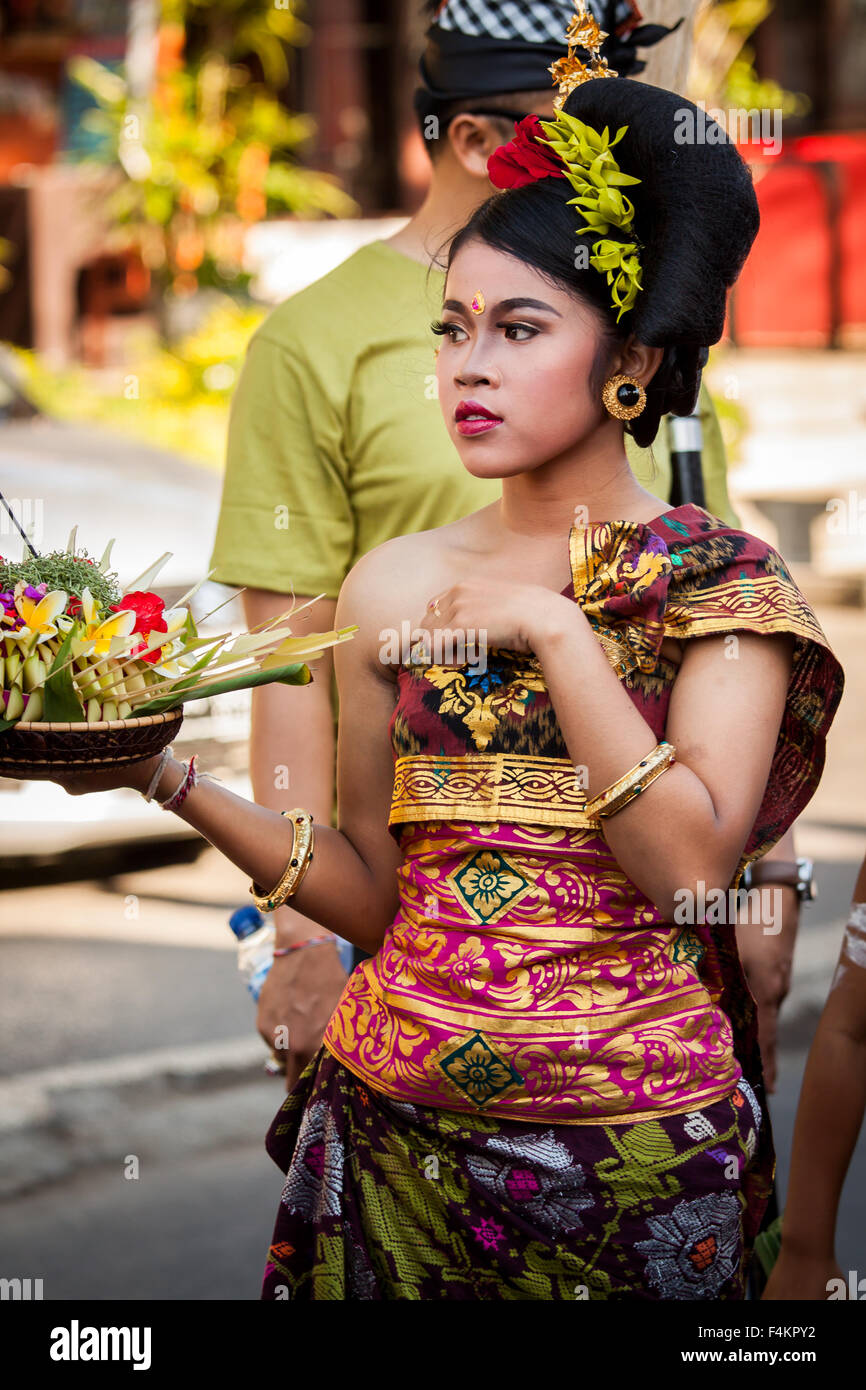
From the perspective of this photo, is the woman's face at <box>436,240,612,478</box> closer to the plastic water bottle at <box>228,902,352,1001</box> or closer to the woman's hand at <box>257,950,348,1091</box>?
the woman's hand at <box>257,950,348,1091</box>

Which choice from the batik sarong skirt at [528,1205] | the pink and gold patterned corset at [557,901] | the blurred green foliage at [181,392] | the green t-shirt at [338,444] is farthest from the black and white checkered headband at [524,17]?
the blurred green foliage at [181,392]

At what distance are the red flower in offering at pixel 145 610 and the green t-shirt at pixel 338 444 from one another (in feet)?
2.16

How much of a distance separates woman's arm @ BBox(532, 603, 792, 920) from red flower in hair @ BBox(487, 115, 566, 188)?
0.51 m

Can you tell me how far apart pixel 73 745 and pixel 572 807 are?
0.52m

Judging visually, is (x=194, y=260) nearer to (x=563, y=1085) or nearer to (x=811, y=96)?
(x=811, y=96)

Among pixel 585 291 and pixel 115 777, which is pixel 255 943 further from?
pixel 585 291

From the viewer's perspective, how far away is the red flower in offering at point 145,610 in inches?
68.7

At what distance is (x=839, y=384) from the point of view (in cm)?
1455

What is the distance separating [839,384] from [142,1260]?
40.1 feet

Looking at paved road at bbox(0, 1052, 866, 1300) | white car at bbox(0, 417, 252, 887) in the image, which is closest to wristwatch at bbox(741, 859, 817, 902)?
paved road at bbox(0, 1052, 866, 1300)

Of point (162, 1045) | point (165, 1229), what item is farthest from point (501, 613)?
point (162, 1045)

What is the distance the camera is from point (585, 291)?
1.79 meters

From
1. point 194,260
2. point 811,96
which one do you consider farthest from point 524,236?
point 811,96

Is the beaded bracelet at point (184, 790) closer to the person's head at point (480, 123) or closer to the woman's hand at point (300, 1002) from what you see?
the woman's hand at point (300, 1002)
